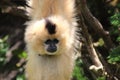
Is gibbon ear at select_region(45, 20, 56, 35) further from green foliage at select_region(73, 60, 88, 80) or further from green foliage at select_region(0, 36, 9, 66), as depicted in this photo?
green foliage at select_region(0, 36, 9, 66)

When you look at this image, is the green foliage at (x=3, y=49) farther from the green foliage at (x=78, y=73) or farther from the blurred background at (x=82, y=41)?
the green foliage at (x=78, y=73)

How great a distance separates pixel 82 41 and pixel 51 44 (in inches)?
21.3

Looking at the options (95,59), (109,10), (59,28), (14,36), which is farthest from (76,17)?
(14,36)

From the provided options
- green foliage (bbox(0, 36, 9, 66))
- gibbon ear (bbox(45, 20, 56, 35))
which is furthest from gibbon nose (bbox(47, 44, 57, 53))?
green foliage (bbox(0, 36, 9, 66))

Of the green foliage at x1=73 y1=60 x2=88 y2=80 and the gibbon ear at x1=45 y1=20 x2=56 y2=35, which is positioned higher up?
the gibbon ear at x1=45 y1=20 x2=56 y2=35

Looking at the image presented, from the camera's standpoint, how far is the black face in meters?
4.44

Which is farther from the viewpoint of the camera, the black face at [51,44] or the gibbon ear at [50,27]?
the black face at [51,44]

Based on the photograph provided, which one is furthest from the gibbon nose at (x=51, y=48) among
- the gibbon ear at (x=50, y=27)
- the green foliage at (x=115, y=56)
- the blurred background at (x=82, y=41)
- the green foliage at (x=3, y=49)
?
the green foliage at (x=3, y=49)

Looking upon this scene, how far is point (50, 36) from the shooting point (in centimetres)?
444

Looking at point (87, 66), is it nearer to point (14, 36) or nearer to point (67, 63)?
→ point (67, 63)

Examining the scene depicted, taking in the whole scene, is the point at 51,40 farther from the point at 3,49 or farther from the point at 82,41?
the point at 3,49

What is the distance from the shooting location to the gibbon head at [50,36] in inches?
169

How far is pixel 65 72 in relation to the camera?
4359 mm

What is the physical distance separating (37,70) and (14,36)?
281cm
